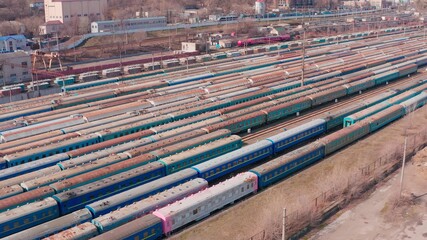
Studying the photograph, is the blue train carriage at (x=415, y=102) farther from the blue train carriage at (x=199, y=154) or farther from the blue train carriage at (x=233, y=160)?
the blue train carriage at (x=199, y=154)

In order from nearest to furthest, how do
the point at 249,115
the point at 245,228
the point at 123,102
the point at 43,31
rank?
the point at 245,228 → the point at 249,115 → the point at 123,102 → the point at 43,31

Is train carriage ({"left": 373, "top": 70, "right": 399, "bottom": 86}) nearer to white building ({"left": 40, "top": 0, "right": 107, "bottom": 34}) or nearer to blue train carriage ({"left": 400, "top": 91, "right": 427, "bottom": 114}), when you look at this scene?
blue train carriage ({"left": 400, "top": 91, "right": 427, "bottom": 114})

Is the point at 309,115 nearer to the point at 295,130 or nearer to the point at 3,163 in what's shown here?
the point at 295,130

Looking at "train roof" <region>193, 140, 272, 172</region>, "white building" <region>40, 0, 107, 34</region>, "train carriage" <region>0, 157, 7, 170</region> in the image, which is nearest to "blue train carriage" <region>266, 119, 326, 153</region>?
"train roof" <region>193, 140, 272, 172</region>

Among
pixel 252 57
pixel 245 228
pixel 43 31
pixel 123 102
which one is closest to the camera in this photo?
pixel 245 228

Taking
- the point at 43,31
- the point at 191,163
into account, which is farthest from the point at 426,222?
the point at 43,31

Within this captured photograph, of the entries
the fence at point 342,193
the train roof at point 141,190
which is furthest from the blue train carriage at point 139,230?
the fence at point 342,193

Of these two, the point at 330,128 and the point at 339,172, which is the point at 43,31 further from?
the point at 339,172
